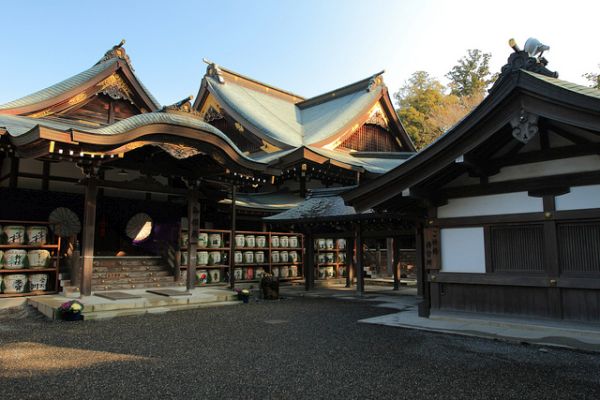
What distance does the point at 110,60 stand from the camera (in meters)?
16.0

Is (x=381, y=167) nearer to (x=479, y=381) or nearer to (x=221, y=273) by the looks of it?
(x=221, y=273)

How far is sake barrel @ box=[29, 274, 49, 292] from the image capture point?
10.8 meters

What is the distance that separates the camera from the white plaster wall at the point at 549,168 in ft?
21.9

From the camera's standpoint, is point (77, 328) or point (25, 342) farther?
point (77, 328)

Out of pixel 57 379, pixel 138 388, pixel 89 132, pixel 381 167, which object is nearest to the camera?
pixel 138 388

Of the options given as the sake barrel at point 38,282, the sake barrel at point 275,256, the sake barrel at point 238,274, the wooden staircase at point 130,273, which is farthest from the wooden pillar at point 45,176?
the sake barrel at point 275,256

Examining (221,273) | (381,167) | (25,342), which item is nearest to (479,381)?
(25,342)

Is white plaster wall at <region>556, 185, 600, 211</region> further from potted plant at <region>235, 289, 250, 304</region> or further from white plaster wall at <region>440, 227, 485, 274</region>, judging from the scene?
potted plant at <region>235, 289, 250, 304</region>

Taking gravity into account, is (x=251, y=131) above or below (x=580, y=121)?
above

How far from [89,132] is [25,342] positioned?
4.56 metres

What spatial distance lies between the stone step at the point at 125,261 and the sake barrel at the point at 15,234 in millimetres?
1986

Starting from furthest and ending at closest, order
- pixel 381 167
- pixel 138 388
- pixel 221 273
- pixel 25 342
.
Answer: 1. pixel 381 167
2. pixel 221 273
3. pixel 25 342
4. pixel 138 388

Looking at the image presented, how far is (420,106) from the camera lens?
38812mm

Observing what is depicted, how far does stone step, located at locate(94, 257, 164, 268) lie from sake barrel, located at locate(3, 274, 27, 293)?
6.22 feet
